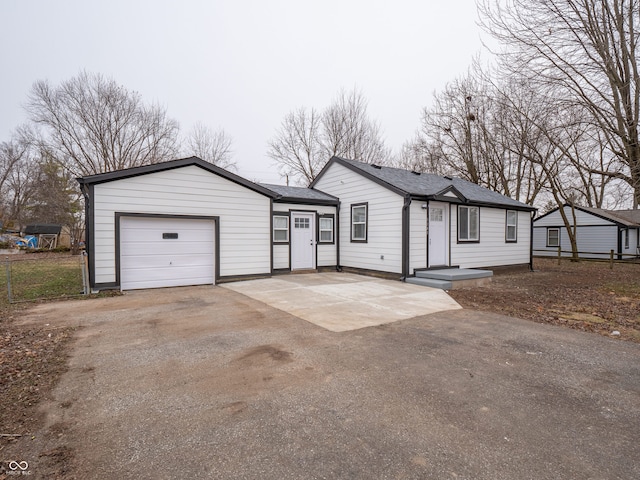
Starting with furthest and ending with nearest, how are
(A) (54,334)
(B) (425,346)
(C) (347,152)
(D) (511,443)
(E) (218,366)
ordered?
(C) (347,152) < (A) (54,334) < (B) (425,346) < (E) (218,366) < (D) (511,443)

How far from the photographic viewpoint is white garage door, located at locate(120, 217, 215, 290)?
884cm

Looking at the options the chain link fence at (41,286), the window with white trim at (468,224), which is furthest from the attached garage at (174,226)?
the window with white trim at (468,224)

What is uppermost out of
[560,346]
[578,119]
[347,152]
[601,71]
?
[347,152]

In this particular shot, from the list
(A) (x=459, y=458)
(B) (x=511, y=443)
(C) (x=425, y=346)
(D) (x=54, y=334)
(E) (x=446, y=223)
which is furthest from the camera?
(E) (x=446, y=223)

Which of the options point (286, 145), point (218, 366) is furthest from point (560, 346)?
point (286, 145)

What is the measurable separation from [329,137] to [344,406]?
23812 mm

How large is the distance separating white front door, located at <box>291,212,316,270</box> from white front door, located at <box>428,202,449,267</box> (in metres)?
4.33

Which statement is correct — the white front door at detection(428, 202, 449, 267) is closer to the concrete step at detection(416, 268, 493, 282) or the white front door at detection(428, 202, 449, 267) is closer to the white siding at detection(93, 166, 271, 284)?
the concrete step at detection(416, 268, 493, 282)

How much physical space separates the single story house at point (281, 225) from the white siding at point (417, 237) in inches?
1.3

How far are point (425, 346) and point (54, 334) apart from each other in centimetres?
537

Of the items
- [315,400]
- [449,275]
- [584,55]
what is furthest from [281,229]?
[584,55]

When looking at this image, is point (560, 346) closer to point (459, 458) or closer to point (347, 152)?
point (459, 458)

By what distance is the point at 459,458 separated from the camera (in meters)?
2.18

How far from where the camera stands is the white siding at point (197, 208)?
8.45 m
